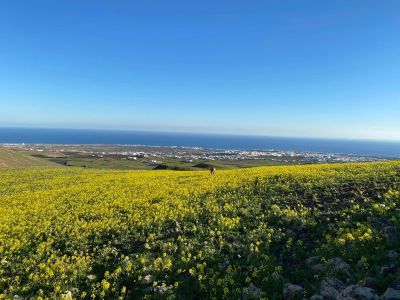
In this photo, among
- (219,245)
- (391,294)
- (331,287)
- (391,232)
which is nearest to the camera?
(391,294)

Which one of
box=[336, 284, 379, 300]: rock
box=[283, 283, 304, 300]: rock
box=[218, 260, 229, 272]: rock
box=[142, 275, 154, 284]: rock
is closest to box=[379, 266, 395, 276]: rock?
box=[336, 284, 379, 300]: rock

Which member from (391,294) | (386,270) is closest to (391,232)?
(386,270)

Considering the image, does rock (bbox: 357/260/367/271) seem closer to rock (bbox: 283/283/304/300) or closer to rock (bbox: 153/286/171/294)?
rock (bbox: 283/283/304/300)

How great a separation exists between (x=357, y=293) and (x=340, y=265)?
2099mm

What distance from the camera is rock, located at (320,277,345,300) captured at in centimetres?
1013

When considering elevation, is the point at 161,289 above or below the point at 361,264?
below

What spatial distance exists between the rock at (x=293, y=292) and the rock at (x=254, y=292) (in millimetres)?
796

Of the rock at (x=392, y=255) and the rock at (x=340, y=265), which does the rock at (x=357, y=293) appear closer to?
the rock at (x=340, y=265)

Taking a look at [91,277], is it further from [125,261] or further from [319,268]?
[319,268]

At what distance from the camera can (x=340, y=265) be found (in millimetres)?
11508

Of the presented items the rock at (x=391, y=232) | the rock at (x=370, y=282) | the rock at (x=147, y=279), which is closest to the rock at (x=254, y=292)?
the rock at (x=370, y=282)

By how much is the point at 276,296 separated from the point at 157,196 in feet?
60.8

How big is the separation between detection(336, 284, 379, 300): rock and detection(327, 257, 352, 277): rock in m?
1.37

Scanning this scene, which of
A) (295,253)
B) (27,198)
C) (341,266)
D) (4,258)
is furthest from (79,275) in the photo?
(27,198)
